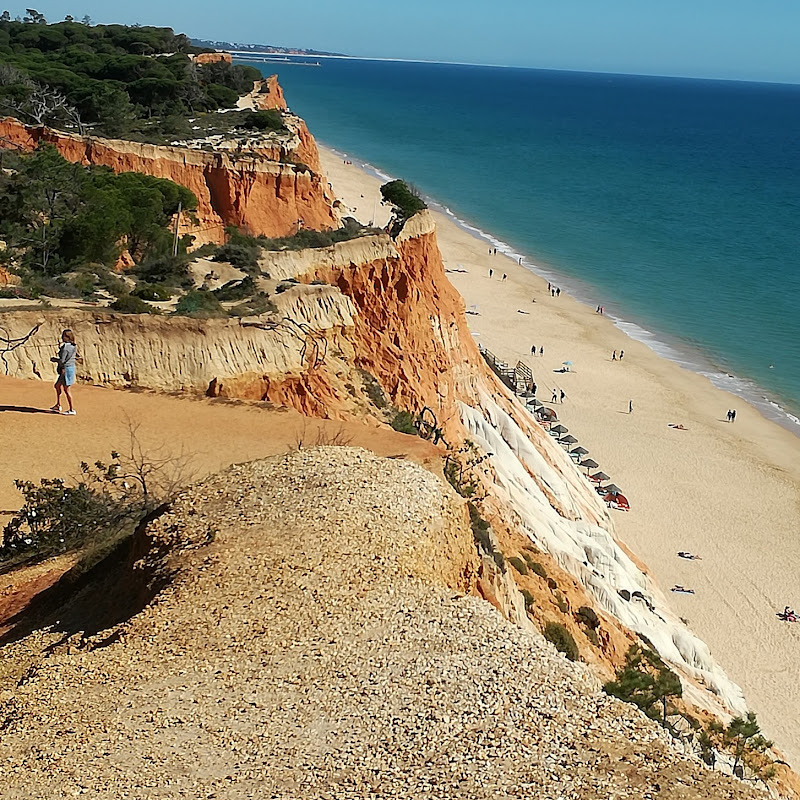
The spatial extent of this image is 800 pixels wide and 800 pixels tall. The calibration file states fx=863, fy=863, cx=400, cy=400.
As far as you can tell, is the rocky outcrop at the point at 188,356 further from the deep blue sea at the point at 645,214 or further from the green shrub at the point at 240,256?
the deep blue sea at the point at 645,214

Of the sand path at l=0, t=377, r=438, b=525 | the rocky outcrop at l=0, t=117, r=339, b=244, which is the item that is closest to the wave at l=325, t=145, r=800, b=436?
the rocky outcrop at l=0, t=117, r=339, b=244

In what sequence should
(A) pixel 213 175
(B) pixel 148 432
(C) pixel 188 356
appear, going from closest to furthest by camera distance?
(B) pixel 148 432
(C) pixel 188 356
(A) pixel 213 175

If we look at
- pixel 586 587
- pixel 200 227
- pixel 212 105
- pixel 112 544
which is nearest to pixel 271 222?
pixel 200 227

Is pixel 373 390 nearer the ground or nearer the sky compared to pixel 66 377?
nearer the ground

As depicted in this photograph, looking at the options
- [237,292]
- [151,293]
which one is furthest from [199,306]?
[151,293]

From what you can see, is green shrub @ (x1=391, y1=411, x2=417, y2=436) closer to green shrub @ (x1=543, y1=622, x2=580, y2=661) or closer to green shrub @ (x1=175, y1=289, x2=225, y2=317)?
green shrub @ (x1=175, y1=289, x2=225, y2=317)

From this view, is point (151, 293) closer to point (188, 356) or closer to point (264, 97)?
point (188, 356)
